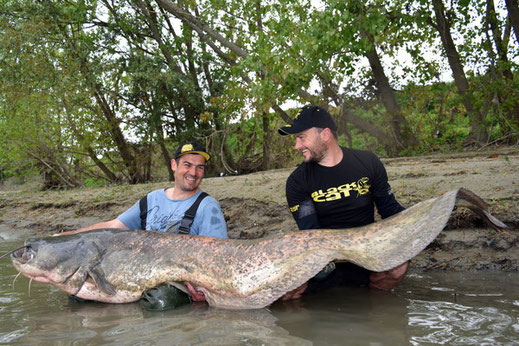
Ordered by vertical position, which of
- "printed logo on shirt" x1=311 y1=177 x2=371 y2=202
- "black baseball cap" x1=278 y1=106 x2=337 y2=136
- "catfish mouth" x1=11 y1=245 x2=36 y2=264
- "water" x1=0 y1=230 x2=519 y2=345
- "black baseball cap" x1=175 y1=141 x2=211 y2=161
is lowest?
"water" x1=0 y1=230 x2=519 y2=345

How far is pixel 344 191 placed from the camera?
375cm

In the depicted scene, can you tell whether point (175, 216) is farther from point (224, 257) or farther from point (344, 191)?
point (344, 191)

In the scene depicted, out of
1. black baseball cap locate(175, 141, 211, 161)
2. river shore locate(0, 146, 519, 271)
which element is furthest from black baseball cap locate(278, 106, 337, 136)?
river shore locate(0, 146, 519, 271)

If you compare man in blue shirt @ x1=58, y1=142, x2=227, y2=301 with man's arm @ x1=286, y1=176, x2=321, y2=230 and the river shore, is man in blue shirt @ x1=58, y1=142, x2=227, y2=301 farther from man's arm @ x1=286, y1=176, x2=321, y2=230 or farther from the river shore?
the river shore

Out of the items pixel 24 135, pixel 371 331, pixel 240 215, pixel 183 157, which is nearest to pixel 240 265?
pixel 371 331

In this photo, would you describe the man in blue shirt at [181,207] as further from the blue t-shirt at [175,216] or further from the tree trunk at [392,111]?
the tree trunk at [392,111]

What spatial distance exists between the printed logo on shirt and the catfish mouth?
2.47m

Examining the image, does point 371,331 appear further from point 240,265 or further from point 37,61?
point 37,61

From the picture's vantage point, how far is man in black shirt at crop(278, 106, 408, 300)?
148 inches

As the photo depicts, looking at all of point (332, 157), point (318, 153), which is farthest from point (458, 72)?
point (318, 153)

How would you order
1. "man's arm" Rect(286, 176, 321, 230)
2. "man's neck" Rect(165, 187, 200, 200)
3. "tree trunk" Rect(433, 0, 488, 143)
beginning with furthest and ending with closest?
"tree trunk" Rect(433, 0, 488, 143)
"man's neck" Rect(165, 187, 200, 200)
"man's arm" Rect(286, 176, 321, 230)

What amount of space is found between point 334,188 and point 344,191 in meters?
0.09

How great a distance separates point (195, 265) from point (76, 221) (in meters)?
5.96

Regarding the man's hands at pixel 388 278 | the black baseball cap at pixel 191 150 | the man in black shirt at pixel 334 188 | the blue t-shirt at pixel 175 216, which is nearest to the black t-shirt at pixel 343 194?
the man in black shirt at pixel 334 188
